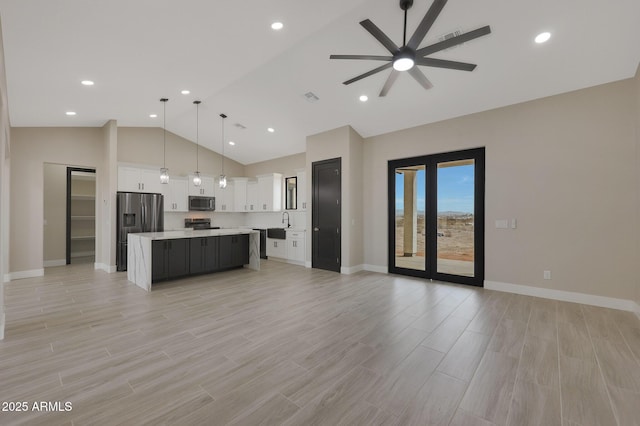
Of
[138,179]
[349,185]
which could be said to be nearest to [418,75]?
[349,185]

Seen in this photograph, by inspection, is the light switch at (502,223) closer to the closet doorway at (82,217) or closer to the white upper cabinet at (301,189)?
the white upper cabinet at (301,189)

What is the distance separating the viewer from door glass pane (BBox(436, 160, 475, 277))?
193 inches

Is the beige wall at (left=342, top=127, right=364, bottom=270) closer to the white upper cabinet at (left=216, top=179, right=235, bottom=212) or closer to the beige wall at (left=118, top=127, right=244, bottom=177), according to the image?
the white upper cabinet at (left=216, top=179, right=235, bottom=212)

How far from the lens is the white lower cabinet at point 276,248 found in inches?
297

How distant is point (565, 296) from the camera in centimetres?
401

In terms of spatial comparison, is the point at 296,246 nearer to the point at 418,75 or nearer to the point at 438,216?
the point at 438,216

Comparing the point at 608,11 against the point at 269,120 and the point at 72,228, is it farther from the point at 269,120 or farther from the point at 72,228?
the point at 72,228

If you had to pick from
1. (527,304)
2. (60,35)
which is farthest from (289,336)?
(60,35)

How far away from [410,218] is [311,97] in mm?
3072

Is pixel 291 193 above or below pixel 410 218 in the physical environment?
above

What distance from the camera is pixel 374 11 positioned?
3.17 m

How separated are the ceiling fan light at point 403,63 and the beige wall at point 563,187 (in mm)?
2756

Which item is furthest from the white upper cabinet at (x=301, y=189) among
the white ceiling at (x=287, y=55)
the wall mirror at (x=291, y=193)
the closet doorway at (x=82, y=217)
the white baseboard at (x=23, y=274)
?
the white baseboard at (x=23, y=274)

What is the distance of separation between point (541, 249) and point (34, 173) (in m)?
9.38
